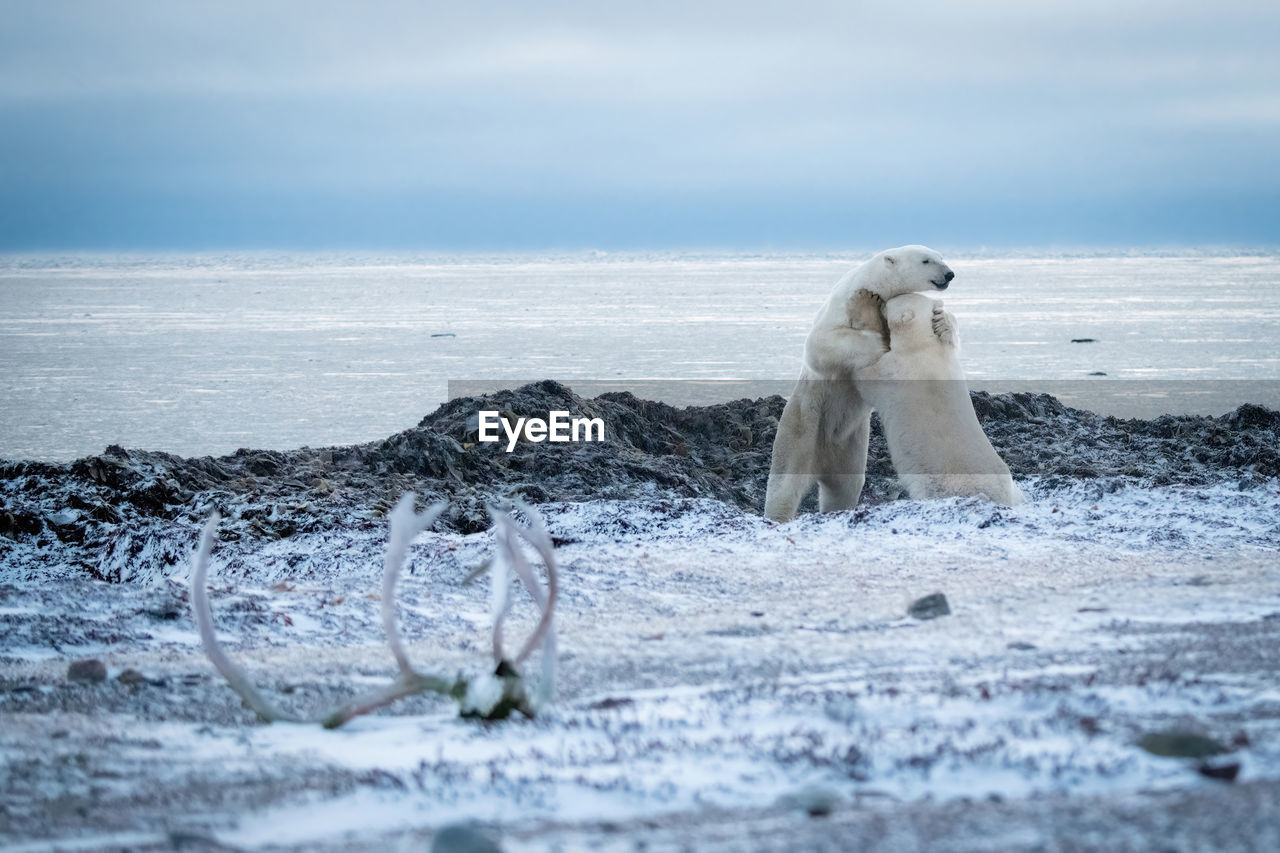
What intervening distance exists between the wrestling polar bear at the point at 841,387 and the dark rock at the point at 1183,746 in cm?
365

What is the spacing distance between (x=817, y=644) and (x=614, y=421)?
16.3 feet

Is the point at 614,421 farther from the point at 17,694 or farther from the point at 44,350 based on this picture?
the point at 44,350

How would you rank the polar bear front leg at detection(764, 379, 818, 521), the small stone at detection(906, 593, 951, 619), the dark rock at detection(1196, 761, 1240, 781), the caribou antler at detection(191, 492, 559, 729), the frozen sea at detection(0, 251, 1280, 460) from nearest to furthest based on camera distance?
1. the dark rock at detection(1196, 761, 1240, 781)
2. the caribou antler at detection(191, 492, 559, 729)
3. the small stone at detection(906, 593, 951, 619)
4. the polar bear front leg at detection(764, 379, 818, 521)
5. the frozen sea at detection(0, 251, 1280, 460)

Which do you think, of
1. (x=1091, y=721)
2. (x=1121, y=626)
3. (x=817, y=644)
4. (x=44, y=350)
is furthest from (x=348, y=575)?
(x=44, y=350)

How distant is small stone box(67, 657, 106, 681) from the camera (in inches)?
127

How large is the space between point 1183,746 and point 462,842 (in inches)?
51.2

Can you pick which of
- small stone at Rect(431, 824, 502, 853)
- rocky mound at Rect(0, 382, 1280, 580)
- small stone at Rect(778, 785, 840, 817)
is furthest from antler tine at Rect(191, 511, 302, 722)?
rocky mound at Rect(0, 382, 1280, 580)

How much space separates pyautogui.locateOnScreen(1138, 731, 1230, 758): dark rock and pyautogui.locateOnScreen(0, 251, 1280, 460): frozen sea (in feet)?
24.5

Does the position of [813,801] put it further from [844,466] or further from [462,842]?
[844,466]

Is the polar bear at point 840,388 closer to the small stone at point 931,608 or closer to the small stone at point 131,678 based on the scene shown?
the small stone at point 931,608

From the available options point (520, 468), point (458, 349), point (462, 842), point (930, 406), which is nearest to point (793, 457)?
point (930, 406)

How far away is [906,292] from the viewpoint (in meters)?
5.86

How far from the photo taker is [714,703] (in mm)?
2816

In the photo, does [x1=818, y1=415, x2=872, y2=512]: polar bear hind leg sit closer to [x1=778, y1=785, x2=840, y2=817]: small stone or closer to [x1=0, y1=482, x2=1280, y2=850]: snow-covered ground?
[x1=0, y1=482, x2=1280, y2=850]: snow-covered ground
